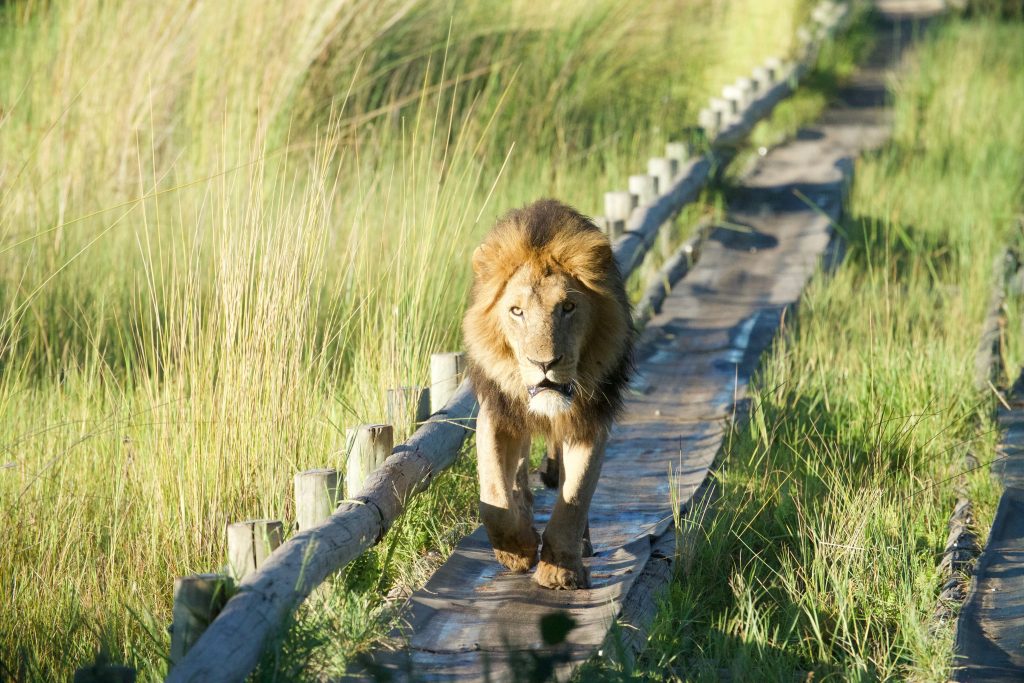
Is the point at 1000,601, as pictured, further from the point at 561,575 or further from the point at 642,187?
the point at 642,187

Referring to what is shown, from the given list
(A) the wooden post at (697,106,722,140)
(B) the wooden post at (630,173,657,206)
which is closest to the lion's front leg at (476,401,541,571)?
(B) the wooden post at (630,173,657,206)

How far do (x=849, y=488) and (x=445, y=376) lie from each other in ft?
4.65

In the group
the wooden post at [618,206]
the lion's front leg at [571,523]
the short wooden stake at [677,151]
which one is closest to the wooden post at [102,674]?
the lion's front leg at [571,523]

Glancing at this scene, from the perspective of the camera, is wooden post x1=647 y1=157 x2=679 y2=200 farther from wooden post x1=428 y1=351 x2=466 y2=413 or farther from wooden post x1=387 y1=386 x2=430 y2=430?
wooden post x1=387 y1=386 x2=430 y2=430

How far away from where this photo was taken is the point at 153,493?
12.6 feet

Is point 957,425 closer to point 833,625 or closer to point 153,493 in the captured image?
point 833,625

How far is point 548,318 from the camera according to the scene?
10.8ft

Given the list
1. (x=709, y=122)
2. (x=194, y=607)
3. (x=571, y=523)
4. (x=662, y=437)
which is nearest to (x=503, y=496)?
(x=571, y=523)

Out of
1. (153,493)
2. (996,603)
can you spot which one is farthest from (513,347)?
(996,603)

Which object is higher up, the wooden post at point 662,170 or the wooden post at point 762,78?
the wooden post at point 762,78

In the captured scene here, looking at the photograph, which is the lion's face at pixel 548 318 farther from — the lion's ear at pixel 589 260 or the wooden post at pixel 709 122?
the wooden post at pixel 709 122

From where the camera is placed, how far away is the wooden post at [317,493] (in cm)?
318

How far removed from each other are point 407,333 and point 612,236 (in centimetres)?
234

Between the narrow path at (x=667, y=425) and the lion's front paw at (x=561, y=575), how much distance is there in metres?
0.03
